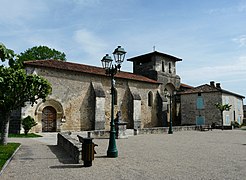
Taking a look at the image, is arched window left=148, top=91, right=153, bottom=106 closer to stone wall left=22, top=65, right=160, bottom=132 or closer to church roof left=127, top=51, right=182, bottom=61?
stone wall left=22, top=65, right=160, bottom=132

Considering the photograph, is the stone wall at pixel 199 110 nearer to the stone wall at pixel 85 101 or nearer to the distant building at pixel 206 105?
the distant building at pixel 206 105

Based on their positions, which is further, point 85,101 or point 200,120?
point 200,120

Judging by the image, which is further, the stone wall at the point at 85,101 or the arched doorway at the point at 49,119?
the stone wall at the point at 85,101

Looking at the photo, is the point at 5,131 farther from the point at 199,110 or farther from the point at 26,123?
the point at 199,110

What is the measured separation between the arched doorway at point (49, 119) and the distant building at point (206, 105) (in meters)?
18.2

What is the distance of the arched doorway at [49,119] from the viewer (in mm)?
19031

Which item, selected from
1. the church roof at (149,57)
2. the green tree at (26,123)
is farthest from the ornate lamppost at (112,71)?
the church roof at (149,57)

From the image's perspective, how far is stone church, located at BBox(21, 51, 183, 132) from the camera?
19000 millimetres

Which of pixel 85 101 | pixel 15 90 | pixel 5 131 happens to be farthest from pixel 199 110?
pixel 5 131

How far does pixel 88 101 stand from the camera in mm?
21078

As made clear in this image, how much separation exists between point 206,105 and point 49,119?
782 inches

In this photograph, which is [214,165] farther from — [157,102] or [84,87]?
[157,102]

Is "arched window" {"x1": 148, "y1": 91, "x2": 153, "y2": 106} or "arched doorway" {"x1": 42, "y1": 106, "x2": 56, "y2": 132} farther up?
"arched window" {"x1": 148, "y1": 91, "x2": 153, "y2": 106}

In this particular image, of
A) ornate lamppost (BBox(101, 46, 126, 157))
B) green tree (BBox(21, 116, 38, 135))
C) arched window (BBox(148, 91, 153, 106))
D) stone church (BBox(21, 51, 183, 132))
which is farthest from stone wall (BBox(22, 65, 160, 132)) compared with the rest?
ornate lamppost (BBox(101, 46, 126, 157))
